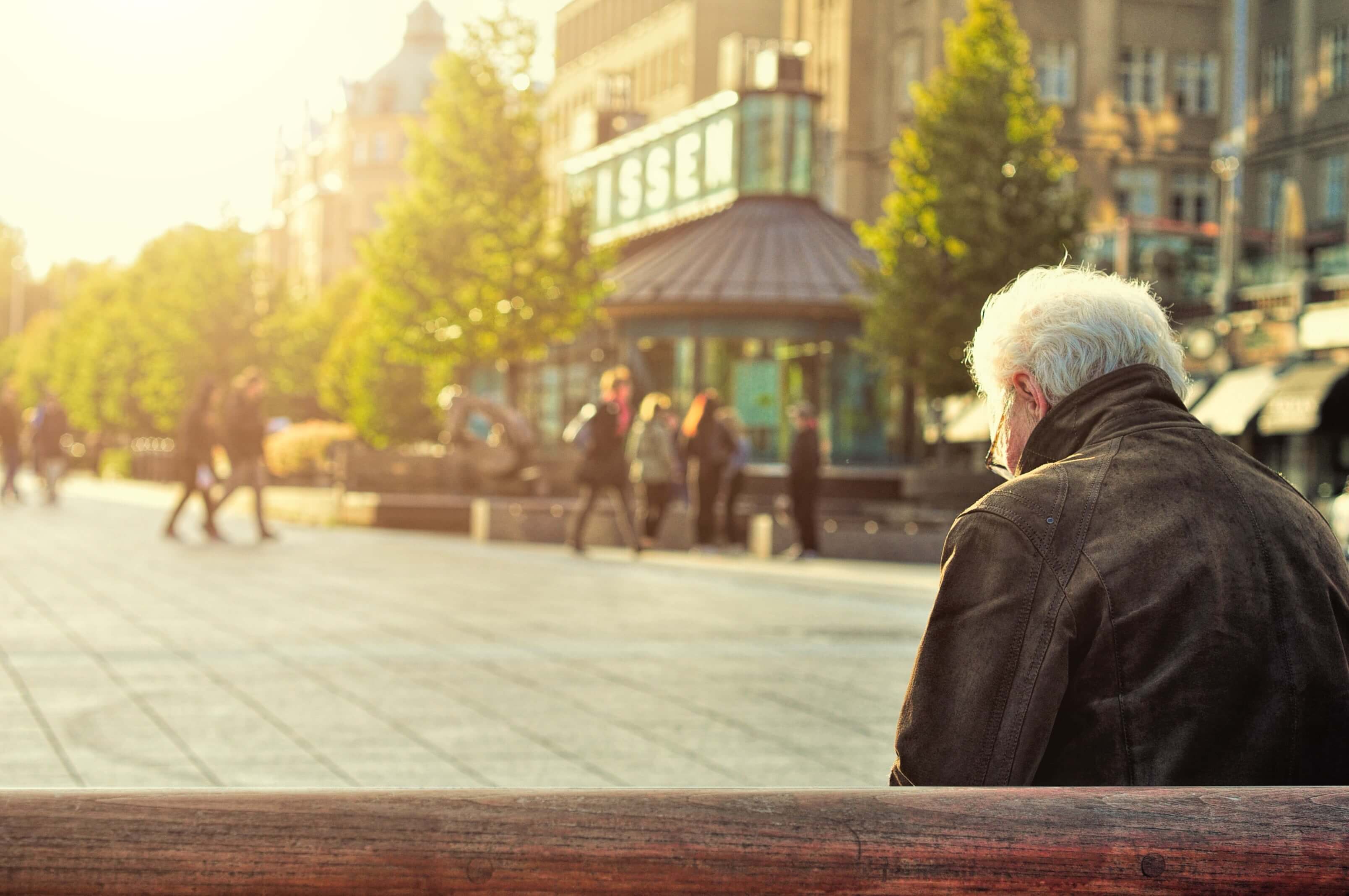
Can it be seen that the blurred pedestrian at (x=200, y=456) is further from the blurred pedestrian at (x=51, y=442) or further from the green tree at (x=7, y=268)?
the green tree at (x=7, y=268)

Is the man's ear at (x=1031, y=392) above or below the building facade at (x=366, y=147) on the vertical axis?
below

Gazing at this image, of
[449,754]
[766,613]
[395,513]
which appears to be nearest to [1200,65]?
[395,513]

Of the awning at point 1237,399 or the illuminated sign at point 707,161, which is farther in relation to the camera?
the illuminated sign at point 707,161

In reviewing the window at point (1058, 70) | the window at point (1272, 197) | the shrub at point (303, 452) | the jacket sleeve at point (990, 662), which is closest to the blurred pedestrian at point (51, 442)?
the shrub at point (303, 452)

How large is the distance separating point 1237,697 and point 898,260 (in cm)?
2546

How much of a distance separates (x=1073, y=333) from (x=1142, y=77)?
53703mm

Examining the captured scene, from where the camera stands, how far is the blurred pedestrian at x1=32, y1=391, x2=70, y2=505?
3241 centimetres

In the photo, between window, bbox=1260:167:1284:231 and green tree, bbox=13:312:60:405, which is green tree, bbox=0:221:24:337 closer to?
green tree, bbox=13:312:60:405

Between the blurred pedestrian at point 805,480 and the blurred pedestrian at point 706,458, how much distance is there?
0.95 metres

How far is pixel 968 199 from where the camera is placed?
26516 millimetres

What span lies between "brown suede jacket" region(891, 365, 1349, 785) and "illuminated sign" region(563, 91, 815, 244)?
38.7m

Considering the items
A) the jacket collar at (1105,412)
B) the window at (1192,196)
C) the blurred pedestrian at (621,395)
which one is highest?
the window at (1192,196)

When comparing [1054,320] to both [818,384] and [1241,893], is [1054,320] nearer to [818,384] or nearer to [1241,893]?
[1241,893]

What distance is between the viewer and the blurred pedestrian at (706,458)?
20875 mm
